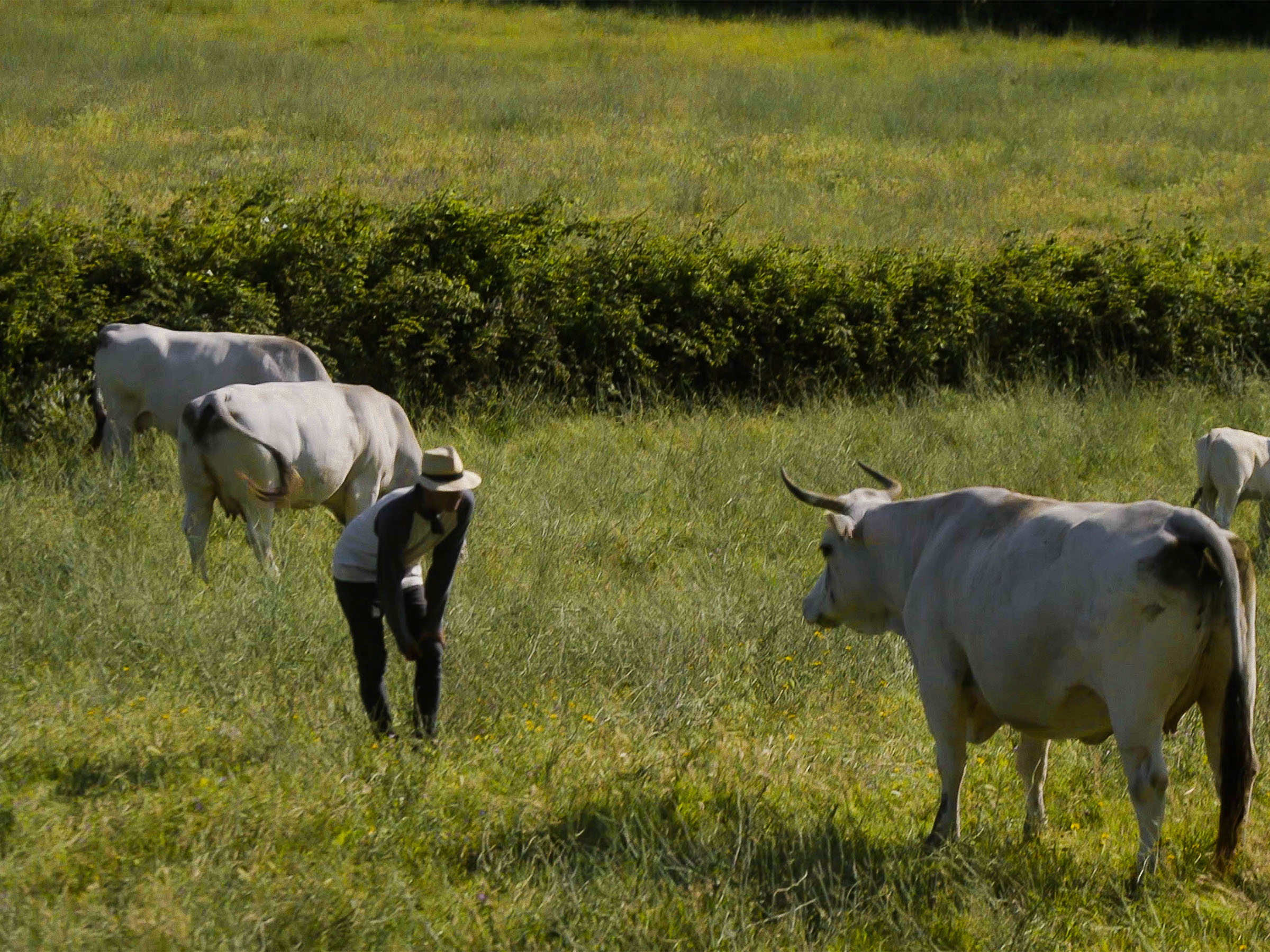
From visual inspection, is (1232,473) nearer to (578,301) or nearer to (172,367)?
(578,301)

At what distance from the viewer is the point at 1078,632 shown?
500 centimetres

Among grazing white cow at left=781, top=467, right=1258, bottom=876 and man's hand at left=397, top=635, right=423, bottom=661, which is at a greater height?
grazing white cow at left=781, top=467, right=1258, bottom=876

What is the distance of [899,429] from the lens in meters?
12.6

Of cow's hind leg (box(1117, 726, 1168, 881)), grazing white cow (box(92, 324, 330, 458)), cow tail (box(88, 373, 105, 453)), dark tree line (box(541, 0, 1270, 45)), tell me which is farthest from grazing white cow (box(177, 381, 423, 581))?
dark tree line (box(541, 0, 1270, 45))

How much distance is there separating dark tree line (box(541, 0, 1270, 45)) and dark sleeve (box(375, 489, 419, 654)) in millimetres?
33263

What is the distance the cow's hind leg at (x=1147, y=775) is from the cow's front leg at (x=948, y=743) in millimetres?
728

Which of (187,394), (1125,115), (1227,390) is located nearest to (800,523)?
(187,394)

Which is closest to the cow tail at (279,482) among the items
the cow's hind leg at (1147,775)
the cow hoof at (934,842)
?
the cow hoof at (934,842)

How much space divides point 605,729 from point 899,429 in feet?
22.4

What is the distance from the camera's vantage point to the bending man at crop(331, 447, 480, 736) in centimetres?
569

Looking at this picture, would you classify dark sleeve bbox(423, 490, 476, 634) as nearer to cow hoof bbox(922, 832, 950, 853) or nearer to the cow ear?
the cow ear

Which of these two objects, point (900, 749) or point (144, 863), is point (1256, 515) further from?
point (144, 863)

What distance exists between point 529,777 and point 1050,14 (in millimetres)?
38207

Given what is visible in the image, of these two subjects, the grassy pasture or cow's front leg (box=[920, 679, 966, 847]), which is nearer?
cow's front leg (box=[920, 679, 966, 847])
